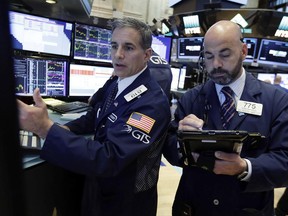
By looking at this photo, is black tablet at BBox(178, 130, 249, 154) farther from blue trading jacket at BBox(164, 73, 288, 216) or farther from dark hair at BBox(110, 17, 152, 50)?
dark hair at BBox(110, 17, 152, 50)

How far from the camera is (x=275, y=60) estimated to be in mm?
5781

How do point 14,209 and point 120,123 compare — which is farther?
point 120,123

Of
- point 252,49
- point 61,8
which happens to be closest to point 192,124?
point 61,8

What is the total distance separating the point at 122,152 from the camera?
0.96 metres

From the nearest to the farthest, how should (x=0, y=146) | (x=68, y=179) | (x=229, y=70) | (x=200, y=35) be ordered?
1. (x=0, y=146)
2. (x=229, y=70)
3. (x=68, y=179)
4. (x=200, y=35)

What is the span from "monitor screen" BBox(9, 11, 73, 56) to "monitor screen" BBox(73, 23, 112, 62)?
70 mm

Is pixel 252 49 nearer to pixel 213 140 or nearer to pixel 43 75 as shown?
pixel 43 75

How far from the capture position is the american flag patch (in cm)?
101

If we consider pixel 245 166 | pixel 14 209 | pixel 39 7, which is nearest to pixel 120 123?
pixel 245 166

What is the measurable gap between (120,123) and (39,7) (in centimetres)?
242

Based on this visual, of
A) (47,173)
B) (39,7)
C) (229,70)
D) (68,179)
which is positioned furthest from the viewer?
(39,7)

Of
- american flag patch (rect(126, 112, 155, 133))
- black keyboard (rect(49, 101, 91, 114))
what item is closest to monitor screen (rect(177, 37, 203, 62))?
black keyboard (rect(49, 101, 91, 114))

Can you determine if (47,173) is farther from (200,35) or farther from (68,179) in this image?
(200,35)

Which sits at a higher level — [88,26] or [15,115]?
[88,26]
